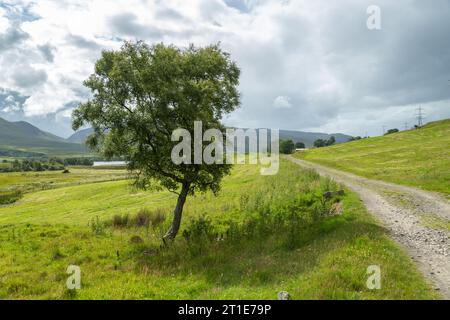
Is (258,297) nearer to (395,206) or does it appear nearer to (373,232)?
(373,232)

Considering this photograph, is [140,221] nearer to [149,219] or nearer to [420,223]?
[149,219]

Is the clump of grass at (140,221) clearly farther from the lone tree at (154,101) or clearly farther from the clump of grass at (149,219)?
the lone tree at (154,101)

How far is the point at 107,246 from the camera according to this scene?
2466cm

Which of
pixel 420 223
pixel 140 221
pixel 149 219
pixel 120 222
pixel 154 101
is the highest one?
pixel 154 101

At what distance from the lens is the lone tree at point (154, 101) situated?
2350 centimetres

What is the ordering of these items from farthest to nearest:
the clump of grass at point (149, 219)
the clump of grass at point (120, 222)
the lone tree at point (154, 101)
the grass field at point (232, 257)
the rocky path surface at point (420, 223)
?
the clump of grass at point (120, 222) → the clump of grass at point (149, 219) → the lone tree at point (154, 101) → the rocky path surface at point (420, 223) → the grass field at point (232, 257)

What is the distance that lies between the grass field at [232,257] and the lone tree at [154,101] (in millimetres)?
6251

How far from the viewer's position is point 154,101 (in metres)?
24.4

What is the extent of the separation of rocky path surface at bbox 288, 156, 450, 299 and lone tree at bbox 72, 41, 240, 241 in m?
13.1

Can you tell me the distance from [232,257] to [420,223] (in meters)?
12.0

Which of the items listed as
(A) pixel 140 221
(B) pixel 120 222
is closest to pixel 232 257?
(A) pixel 140 221

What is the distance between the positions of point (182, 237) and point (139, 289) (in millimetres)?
11892

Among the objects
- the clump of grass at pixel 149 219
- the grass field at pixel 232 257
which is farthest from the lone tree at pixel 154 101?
the clump of grass at pixel 149 219
